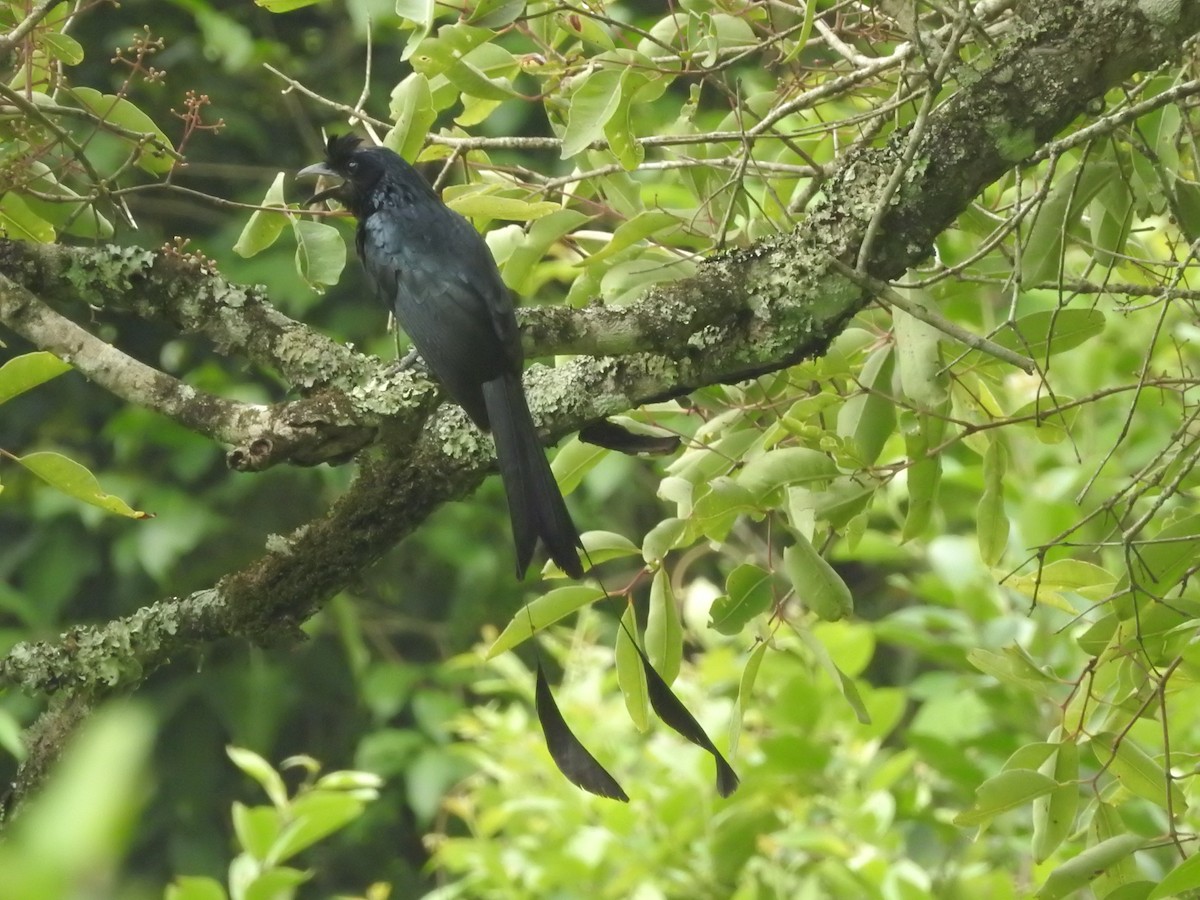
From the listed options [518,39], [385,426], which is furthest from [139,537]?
[385,426]

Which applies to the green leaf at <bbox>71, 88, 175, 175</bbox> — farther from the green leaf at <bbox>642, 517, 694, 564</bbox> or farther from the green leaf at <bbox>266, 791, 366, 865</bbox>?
the green leaf at <bbox>266, 791, 366, 865</bbox>

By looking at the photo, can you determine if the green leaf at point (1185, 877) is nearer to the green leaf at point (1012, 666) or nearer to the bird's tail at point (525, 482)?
the green leaf at point (1012, 666)

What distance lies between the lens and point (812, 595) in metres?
1.59

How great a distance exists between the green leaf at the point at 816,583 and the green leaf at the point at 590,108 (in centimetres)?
54

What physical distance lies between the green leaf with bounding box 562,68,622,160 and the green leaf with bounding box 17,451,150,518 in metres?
0.63

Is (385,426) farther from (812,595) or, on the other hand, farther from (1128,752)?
(1128,752)

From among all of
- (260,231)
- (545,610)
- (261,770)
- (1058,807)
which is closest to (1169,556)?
(1058,807)

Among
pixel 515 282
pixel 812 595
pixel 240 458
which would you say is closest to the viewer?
pixel 240 458

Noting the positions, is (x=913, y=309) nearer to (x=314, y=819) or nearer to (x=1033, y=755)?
(x=1033, y=755)

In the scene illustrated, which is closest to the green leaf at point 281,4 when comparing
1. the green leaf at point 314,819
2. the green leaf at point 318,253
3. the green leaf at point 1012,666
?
the green leaf at point 318,253

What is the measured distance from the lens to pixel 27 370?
1.44 metres

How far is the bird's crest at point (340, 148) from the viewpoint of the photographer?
2.22 meters

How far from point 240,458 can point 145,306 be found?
31cm

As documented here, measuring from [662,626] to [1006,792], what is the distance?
47 cm
